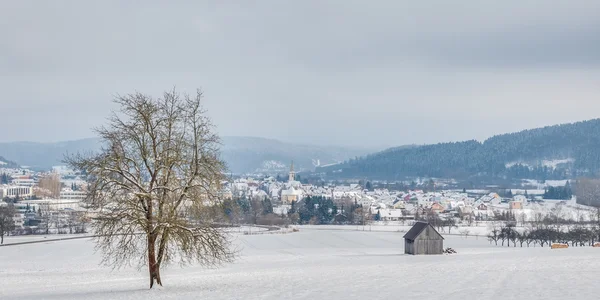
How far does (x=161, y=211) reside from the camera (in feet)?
80.4

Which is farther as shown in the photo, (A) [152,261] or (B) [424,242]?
(B) [424,242]

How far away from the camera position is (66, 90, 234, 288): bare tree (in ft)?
79.6

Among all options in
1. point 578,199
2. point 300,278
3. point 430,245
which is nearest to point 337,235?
point 430,245

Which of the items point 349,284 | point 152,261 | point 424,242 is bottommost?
point 349,284

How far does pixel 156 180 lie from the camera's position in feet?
82.3

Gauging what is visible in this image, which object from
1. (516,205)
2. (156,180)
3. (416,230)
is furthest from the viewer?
(516,205)

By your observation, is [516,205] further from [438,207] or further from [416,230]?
[416,230]

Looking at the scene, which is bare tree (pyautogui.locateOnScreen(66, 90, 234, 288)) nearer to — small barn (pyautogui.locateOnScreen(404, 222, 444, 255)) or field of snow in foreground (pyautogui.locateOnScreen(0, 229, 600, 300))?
field of snow in foreground (pyautogui.locateOnScreen(0, 229, 600, 300))

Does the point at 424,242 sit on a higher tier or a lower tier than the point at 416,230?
lower

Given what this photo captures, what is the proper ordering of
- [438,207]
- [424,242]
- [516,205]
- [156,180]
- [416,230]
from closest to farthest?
[156,180] < [424,242] < [416,230] < [516,205] < [438,207]

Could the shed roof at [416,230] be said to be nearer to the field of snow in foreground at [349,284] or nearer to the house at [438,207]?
the field of snow in foreground at [349,284]

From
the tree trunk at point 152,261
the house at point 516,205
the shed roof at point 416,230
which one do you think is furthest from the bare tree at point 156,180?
the house at point 516,205

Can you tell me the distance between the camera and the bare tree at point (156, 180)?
24250 mm


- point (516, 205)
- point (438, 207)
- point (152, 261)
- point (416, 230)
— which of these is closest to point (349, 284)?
point (152, 261)
